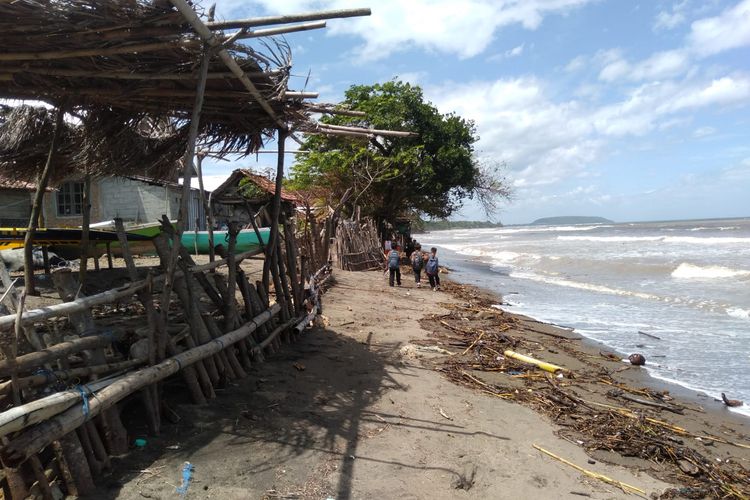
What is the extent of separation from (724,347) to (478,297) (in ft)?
19.1

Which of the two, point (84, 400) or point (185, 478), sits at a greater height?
point (84, 400)

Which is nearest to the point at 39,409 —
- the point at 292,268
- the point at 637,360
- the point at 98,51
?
the point at 98,51

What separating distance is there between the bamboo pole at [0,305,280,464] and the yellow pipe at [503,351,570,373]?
4.47 metres

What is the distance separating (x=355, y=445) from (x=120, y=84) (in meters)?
3.98

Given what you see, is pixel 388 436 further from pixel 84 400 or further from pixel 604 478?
pixel 84 400

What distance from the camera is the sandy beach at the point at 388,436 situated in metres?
3.63

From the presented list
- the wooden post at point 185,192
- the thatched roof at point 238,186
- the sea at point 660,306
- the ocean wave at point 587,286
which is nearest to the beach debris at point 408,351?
the sea at point 660,306

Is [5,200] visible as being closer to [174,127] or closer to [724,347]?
[174,127]

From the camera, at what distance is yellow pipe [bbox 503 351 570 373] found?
7285 millimetres

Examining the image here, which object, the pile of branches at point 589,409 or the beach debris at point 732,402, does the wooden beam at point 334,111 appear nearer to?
the pile of branches at point 589,409

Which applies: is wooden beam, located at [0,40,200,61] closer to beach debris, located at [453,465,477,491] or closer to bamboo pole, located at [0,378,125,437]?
bamboo pole, located at [0,378,125,437]

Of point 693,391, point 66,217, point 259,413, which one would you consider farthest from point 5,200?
point 693,391

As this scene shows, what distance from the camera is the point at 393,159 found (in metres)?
21.8

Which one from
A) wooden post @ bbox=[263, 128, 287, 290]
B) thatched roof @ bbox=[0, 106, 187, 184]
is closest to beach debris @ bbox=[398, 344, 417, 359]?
wooden post @ bbox=[263, 128, 287, 290]
